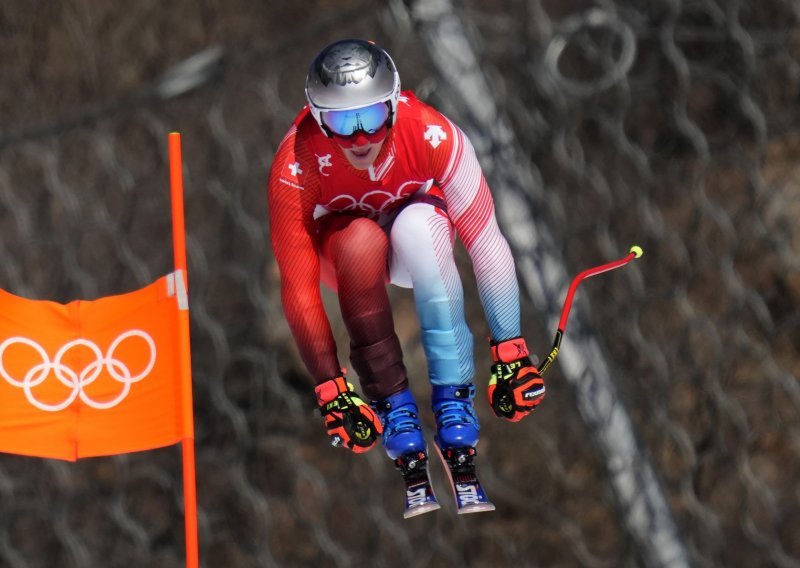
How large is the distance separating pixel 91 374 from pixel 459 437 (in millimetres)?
398

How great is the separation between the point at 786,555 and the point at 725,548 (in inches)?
3.1

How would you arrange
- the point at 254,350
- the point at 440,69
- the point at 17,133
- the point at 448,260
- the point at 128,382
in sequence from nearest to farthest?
the point at 448,260, the point at 128,382, the point at 440,69, the point at 17,133, the point at 254,350

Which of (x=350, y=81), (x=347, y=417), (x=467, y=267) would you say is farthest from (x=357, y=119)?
(x=467, y=267)

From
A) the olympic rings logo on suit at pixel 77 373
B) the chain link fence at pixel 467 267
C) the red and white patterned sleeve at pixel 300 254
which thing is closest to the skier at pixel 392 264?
the red and white patterned sleeve at pixel 300 254

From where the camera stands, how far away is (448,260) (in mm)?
1281

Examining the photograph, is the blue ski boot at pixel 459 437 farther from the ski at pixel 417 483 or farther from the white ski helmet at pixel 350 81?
the white ski helmet at pixel 350 81

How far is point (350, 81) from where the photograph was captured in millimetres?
1237

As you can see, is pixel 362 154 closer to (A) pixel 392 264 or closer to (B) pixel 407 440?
(A) pixel 392 264

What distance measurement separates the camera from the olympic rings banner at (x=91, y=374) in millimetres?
1496

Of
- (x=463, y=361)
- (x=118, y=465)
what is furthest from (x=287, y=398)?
(x=463, y=361)

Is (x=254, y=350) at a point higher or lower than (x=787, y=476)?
higher

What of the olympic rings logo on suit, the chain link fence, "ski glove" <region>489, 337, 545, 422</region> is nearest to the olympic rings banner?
the olympic rings logo on suit

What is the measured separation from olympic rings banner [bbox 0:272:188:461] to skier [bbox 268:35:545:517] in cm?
23

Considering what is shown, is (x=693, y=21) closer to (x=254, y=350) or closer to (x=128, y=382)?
(x=254, y=350)
